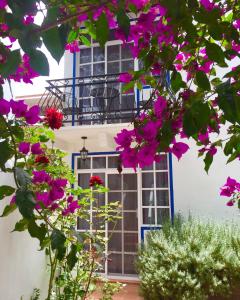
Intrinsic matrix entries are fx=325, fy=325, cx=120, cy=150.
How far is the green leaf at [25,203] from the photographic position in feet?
2.63

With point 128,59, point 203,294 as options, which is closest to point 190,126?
point 203,294

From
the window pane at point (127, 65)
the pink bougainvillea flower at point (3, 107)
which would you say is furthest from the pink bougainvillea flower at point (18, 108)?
the window pane at point (127, 65)

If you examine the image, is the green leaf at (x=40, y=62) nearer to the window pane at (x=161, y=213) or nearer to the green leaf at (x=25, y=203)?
the green leaf at (x=25, y=203)

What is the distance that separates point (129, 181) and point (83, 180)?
1067 mm

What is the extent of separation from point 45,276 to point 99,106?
14.1ft

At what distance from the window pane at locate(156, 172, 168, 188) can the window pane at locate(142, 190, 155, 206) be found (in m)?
0.22

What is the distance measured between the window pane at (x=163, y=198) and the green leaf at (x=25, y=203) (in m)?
5.88

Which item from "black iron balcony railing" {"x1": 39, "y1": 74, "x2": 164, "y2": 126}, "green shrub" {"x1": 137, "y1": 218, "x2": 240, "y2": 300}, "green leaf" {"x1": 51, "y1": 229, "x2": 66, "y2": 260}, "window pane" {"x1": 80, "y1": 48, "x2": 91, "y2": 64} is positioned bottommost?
"green shrub" {"x1": 137, "y1": 218, "x2": 240, "y2": 300}

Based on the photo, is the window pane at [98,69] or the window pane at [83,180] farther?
the window pane at [98,69]

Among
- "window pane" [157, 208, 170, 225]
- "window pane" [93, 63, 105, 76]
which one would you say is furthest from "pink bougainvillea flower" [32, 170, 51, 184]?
"window pane" [93, 63, 105, 76]

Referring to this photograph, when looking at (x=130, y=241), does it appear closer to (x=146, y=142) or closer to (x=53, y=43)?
(x=146, y=142)

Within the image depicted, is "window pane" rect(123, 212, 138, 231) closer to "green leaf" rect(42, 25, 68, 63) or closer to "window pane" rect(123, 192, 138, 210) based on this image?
"window pane" rect(123, 192, 138, 210)

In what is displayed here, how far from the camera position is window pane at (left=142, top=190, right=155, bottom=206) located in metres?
6.64

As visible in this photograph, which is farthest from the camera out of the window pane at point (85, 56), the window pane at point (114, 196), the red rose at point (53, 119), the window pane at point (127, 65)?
the window pane at point (85, 56)
